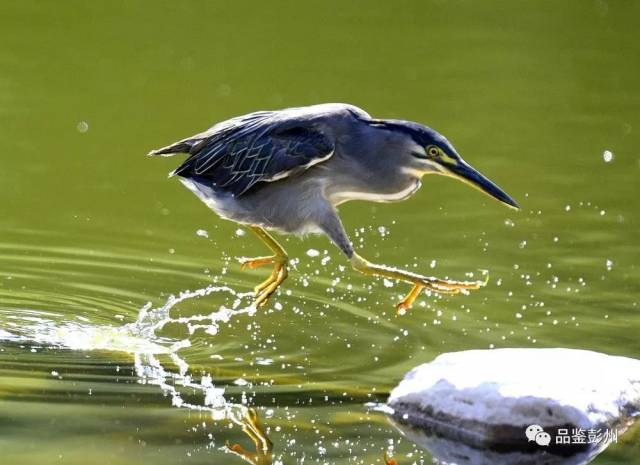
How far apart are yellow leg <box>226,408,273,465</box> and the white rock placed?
0.71m

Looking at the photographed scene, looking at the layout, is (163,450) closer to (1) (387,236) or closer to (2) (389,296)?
(2) (389,296)

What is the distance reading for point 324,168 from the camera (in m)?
7.93

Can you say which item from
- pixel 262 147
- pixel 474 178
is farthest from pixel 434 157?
pixel 262 147

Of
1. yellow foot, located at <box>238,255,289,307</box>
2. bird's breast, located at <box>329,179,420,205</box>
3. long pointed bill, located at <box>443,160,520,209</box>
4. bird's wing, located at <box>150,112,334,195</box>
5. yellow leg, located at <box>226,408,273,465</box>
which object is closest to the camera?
yellow leg, located at <box>226,408,273,465</box>

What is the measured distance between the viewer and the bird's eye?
777 cm

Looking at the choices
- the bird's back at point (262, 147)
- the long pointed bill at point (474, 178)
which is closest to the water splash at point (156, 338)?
the bird's back at point (262, 147)

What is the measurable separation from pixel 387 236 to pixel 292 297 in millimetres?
1619

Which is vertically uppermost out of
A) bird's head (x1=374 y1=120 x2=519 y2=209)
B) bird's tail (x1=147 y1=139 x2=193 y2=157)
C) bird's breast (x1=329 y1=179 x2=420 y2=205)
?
bird's tail (x1=147 y1=139 x2=193 y2=157)

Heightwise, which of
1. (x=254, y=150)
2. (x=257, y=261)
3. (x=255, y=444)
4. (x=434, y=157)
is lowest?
(x=255, y=444)

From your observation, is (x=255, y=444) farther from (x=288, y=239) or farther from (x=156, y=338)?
(x=288, y=239)

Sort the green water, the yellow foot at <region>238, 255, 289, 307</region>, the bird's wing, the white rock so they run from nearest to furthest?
1. the white rock
2. the green water
3. the bird's wing
4. the yellow foot at <region>238, 255, 289, 307</region>

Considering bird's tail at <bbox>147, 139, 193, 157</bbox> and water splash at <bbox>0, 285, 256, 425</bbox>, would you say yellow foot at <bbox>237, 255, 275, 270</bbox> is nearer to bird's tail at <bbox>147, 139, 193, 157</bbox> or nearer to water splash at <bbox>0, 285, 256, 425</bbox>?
water splash at <bbox>0, 285, 256, 425</bbox>

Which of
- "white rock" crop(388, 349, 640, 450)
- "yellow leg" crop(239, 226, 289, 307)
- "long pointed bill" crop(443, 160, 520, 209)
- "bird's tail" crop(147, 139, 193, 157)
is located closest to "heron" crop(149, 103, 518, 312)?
"long pointed bill" crop(443, 160, 520, 209)

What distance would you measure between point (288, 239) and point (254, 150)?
2.65 meters
